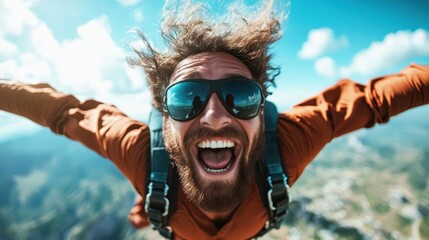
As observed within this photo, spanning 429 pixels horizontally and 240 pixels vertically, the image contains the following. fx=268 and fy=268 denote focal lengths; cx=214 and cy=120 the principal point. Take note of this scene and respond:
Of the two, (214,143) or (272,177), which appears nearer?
(214,143)

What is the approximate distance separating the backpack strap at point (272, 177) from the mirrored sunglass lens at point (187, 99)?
0.71m

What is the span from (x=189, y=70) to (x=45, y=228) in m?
113

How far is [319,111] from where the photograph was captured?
2.54m

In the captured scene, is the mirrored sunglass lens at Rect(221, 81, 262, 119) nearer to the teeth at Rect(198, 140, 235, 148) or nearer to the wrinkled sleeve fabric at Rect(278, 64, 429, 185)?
the teeth at Rect(198, 140, 235, 148)

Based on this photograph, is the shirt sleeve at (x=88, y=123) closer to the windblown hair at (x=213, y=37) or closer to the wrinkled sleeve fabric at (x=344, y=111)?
the windblown hair at (x=213, y=37)

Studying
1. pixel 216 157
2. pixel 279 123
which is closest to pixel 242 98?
pixel 216 157

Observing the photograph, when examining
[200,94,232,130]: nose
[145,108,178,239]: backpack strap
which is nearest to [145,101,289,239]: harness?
[145,108,178,239]: backpack strap

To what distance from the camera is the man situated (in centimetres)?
209

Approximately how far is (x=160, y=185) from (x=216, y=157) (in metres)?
0.51

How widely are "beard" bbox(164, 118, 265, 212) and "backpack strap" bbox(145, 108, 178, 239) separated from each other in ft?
0.27

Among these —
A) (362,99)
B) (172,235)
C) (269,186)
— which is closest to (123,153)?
(172,235)

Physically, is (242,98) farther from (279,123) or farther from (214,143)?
(279,123)

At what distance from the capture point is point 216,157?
7.45 feet

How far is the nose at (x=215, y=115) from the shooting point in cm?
196
